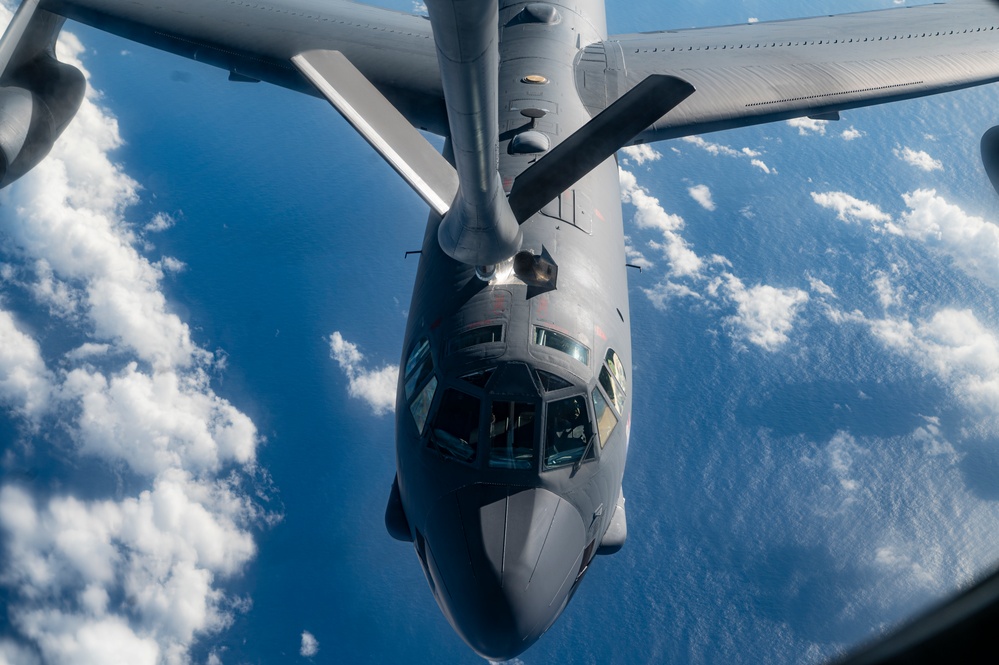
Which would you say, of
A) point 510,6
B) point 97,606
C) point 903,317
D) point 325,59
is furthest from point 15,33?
point 903,317

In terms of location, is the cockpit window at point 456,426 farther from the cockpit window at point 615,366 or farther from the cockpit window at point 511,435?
the cockpit window at point 615,366

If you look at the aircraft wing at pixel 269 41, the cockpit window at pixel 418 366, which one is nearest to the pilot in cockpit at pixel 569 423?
the cockpit window at pixel 418 366

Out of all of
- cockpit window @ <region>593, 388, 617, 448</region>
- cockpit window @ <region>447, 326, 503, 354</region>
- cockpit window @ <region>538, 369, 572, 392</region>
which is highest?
cockpit window @ <region>447, 326, 503, 354</region>

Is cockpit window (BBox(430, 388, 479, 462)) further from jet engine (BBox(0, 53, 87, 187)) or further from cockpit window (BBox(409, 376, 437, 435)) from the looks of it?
jet engine (BBox(0, 53, 87, 187))

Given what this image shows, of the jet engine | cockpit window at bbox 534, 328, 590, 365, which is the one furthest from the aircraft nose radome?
the jet engine

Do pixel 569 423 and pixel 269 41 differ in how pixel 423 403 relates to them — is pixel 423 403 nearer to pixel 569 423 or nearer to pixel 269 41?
pixel 569 423

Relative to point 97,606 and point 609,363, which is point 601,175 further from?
point 97,606
